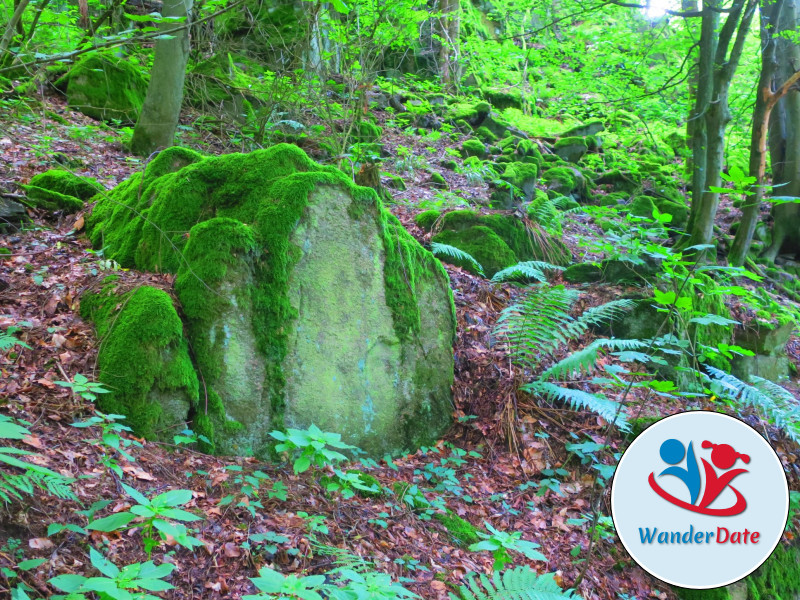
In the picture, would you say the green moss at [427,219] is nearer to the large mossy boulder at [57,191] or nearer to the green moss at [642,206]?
the large mossy boulder at [57,191]

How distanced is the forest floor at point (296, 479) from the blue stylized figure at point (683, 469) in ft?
1.19

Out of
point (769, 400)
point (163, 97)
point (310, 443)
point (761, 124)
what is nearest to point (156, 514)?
point (310, 443)

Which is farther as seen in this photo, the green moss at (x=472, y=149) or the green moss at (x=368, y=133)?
the green moss at (x=472, y=149)

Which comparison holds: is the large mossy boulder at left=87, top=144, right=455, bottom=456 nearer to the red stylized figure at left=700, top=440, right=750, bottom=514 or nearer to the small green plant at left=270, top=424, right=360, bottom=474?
the small green plant at left=270, top=424, right=360, bottom=474

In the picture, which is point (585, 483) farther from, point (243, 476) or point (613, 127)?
point (613, 127)

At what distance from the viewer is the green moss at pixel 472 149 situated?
11.7 m

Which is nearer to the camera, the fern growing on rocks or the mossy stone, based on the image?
the fern growing on rocks

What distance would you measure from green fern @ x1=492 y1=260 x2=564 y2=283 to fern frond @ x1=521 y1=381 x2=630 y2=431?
1508 millimetres

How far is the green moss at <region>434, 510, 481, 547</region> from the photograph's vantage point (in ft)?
11.2

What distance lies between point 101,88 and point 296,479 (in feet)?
26.1

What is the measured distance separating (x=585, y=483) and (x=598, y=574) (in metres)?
0.83

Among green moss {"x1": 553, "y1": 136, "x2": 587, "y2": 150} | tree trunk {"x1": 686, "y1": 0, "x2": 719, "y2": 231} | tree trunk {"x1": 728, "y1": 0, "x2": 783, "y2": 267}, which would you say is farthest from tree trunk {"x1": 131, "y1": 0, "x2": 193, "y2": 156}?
green moss {"x1": 553, "y1": 136, "x2": 587, "y2": 150}

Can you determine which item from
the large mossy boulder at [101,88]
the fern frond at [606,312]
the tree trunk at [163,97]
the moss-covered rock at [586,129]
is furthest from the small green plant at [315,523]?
the moss-covered rock at [586,129]

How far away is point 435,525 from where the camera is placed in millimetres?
3471
